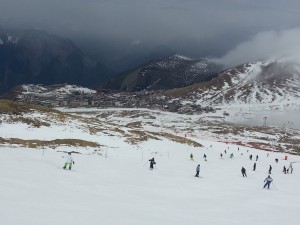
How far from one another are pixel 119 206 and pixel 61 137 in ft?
145

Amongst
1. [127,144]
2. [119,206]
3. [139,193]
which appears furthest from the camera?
[127,144]

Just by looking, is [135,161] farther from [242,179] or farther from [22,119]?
[22,119]

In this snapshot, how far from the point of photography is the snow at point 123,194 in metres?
23.2

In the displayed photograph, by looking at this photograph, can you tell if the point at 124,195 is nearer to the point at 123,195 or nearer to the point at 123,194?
the point at 123,195

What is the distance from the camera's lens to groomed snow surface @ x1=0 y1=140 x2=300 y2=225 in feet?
75.6

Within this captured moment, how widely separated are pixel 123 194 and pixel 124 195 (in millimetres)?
357

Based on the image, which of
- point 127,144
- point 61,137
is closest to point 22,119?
point 61,137

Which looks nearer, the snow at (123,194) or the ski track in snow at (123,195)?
the ski track in snow at (123,195)

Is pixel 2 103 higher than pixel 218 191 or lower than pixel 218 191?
higher

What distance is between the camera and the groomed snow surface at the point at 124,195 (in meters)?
23.0

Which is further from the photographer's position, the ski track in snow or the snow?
the snow

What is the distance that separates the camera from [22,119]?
74750 mm

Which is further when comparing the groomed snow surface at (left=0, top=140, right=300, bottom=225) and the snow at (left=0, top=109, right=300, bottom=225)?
the snow at (left=0, top=109, right=300, bottom=225)

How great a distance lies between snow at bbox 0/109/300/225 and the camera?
914 inches
